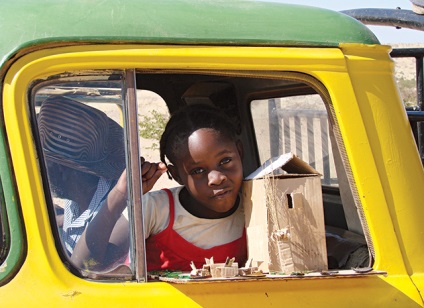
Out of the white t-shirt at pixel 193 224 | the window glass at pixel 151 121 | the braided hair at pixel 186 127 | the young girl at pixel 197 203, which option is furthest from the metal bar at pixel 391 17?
the white t-shirt at pixel 193 224

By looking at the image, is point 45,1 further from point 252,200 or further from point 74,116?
point 252,200

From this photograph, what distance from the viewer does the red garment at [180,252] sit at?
267 centimetres

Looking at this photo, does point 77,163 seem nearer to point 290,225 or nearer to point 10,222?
point 10,222

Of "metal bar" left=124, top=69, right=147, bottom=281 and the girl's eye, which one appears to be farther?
the girl's eye

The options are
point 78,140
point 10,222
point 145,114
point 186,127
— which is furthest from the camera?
point 186,127

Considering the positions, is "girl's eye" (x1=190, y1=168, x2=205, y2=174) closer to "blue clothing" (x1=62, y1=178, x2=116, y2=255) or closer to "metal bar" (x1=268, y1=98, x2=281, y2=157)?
"blue clothing" (x1=62, y1=178, x2=116, y2=255)

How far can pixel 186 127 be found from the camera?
2820mm

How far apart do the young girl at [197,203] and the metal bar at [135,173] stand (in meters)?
0.38

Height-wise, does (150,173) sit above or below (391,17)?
below

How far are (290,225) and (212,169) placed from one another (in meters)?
0.42

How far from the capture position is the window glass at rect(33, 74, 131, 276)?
2.24 metres

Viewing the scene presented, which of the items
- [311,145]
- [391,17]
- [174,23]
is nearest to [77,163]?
[174,23]

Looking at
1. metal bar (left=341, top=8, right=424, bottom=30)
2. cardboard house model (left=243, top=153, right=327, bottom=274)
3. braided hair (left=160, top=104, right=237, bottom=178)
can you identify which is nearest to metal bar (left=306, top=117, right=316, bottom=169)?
braided hair (left=160, top=104, right=237, bottom=178)

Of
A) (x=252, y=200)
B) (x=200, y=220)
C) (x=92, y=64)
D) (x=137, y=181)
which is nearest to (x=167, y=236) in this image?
(x=200, y=220)
